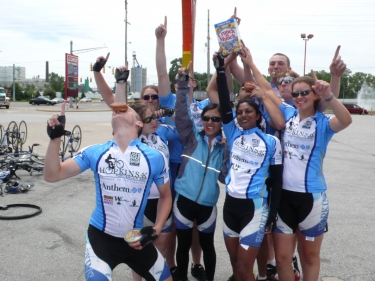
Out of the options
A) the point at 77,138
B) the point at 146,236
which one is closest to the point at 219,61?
the point at 146,236

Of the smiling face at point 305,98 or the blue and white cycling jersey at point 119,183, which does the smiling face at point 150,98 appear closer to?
the blue and white cycling jersey at point 119,183

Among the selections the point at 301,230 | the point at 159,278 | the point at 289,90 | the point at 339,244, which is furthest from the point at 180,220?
the point at 339,244

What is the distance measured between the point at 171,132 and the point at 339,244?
9.60ft

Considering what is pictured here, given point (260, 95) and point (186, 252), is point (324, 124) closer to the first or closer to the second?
point (260, 95)

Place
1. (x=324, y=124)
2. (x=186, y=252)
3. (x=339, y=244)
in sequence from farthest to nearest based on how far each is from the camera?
(x=339, y=244) < (x=186, y=252) < (x=324, y=124)

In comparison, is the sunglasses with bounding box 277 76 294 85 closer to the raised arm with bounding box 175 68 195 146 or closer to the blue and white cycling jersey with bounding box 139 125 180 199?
the raised arm with bounding box 175 68 195 146

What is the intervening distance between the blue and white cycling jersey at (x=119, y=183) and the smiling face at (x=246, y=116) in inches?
37.1

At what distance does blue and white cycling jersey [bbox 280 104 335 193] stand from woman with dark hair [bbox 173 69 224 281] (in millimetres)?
686

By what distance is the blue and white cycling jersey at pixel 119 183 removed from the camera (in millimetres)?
2768

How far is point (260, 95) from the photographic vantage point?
11.4ft

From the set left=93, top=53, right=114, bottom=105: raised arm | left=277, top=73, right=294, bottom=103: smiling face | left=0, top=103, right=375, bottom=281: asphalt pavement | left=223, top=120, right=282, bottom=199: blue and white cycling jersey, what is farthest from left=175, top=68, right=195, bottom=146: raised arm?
left=0, top=103, right=375, bottom=281: asphalt pavement

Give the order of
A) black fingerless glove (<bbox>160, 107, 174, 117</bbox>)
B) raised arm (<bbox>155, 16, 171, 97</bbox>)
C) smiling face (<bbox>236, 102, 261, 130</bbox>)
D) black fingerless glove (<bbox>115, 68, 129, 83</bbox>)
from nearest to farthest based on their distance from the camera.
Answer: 1. smiling face (<bbox>236, 102, 261, 130</bbox>)
2. black fingerless glove (<bbox>115, 68, 129, 83</bbox>)
3. black fingerless glove (<bbox>160, 107, 174, 117</bbox>)
4. raised arm (<bbox>155, 16, 171, 97</bbox>)

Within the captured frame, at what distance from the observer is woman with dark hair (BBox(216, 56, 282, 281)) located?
10.4ft

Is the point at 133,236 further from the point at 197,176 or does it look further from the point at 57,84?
the point at 57,84
